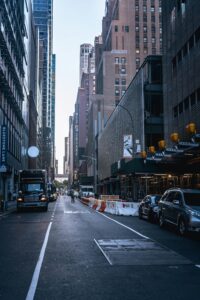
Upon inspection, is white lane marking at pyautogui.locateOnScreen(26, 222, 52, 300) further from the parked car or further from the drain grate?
the parked car

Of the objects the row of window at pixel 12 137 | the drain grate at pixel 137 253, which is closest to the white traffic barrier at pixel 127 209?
the drain grate at pixel 137 253

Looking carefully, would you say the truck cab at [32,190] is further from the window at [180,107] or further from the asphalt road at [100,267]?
the asphalt road at [100,267]

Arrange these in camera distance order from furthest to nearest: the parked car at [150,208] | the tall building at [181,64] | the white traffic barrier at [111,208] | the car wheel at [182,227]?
A: the tall building at [181,64], the white traffic barrier at [111,208], the parked car at [150,208], the car wheel at [182,227]

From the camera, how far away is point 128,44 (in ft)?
446

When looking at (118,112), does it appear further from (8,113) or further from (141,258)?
(141,258)

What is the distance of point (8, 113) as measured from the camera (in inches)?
2286

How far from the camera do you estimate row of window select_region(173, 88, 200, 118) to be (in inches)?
1250

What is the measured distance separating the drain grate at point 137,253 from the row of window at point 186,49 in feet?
73.5

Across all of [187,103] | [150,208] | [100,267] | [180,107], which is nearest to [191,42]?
[187,103]

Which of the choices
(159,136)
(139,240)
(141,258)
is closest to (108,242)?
(139,240)

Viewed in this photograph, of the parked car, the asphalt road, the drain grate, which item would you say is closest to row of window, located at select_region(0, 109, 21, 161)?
the parked car

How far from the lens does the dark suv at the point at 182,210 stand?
15240 millimetres

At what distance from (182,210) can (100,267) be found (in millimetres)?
7427

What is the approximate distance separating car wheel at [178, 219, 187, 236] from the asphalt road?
1.51 feet
